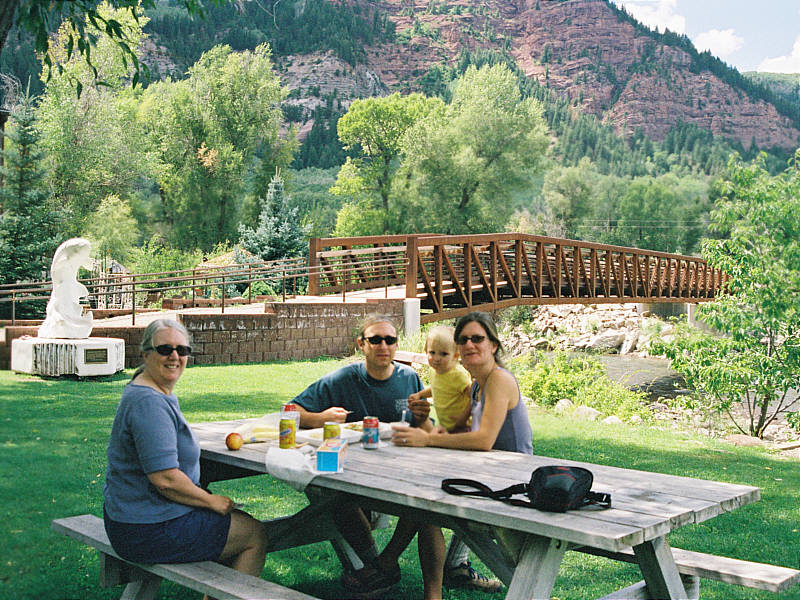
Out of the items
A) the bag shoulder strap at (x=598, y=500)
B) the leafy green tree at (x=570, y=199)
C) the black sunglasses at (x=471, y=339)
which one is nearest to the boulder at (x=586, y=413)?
the black sunglasses at (x=471, y=339)

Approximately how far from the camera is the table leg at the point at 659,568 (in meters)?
3.23

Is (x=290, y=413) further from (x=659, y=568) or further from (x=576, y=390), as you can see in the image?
(x=576, y=390)

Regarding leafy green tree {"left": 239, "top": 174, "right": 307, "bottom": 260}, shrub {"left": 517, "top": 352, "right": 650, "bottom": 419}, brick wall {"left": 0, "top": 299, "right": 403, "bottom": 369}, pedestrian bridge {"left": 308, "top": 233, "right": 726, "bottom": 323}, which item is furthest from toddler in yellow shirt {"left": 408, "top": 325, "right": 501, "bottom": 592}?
leafy green tree {"left": 239, "top": 174, "right": 307, "bottom": 260}

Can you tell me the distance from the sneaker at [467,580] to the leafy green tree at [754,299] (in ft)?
26.7

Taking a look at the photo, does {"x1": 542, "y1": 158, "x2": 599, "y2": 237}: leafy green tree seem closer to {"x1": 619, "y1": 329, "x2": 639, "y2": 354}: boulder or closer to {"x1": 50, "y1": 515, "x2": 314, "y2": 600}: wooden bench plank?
{"x1": 619, "y1": 329, "x2": 639, "y2": 354}: boulder

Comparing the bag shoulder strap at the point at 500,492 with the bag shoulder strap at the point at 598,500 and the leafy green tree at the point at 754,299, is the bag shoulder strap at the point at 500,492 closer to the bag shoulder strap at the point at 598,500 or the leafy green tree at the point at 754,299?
the bag shoulder strap at the point at 598,500

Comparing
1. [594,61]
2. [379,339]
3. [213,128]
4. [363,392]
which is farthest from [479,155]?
[594,61]

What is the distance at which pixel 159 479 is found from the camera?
10.7ft

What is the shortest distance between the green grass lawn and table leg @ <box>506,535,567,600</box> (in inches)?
63.5

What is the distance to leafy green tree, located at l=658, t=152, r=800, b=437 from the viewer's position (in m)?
11.5

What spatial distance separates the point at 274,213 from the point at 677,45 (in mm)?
170057

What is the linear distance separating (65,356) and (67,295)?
90 cm

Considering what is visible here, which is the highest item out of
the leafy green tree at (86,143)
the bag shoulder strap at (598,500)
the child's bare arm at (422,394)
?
the leafy green tree at (86,143)

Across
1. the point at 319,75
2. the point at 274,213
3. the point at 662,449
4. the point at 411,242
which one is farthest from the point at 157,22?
the point at 662,449
